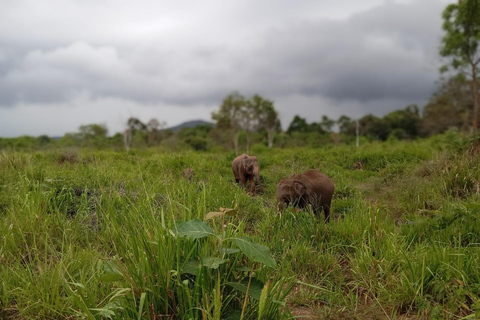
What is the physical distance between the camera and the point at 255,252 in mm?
1439

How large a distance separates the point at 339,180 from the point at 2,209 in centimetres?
552

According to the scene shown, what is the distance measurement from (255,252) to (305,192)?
261 centimetres

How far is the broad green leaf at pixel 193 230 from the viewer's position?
1.47 metres

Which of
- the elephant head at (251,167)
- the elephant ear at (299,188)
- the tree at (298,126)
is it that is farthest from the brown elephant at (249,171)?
the tree at (298,126)

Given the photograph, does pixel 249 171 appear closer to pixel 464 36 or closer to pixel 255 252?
pixel 255 252

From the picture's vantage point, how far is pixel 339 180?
6332 millimetres

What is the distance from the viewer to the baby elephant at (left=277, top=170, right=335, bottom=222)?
3885mm

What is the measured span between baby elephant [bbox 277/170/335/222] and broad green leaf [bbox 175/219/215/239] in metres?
2.30

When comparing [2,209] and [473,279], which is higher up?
[2,209]

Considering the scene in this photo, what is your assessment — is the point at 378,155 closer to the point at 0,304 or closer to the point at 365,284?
the point at 365,284

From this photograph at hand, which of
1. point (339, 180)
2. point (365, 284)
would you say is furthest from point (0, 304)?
point (339, 180)

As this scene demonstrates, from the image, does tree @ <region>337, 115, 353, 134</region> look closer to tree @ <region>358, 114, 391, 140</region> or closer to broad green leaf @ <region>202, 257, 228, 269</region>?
tree @ <region>358, 114, 391, 140</region>

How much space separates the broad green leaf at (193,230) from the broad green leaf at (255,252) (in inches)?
5.9

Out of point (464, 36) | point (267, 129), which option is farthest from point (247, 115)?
point (464, 36)
